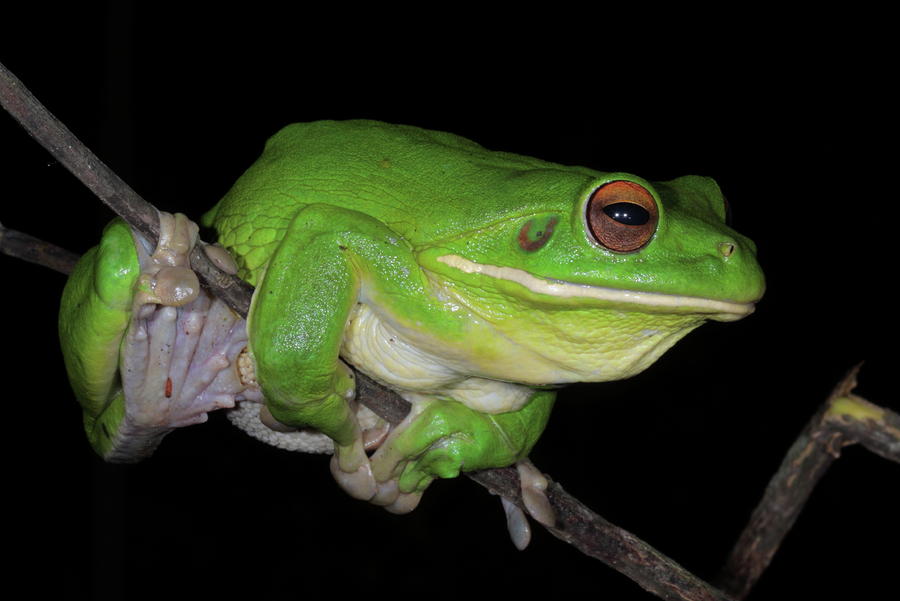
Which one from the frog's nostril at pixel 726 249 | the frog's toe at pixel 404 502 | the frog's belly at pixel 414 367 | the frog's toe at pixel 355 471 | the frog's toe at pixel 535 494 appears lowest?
the frog's toe at pixel 404 502

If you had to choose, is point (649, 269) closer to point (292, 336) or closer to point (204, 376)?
point (292, 336)

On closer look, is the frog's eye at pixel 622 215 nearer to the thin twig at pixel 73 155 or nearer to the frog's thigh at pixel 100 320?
the thin twig at pixel 73 155

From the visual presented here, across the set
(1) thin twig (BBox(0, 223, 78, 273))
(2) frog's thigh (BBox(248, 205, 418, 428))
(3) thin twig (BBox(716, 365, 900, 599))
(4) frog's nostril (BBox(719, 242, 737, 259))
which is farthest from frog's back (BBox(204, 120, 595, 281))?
(3) thin twig (BBox(716, 365, 900, 599))

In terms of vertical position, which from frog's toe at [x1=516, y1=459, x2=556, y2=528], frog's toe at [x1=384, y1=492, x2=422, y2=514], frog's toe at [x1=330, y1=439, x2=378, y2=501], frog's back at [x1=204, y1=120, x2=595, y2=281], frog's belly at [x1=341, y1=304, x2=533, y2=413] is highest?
frog's back at [x1=204, y1=120, x2=595, y2=281]

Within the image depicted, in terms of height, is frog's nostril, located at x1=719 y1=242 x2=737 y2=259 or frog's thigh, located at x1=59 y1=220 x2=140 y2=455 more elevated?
frog's nostril, located at x1=719 y1=242 x2=737 y2=259

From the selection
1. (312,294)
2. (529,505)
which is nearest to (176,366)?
(312,294)

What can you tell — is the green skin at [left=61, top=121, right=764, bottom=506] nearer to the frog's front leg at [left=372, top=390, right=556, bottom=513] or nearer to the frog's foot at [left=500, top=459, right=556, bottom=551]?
the frog's front leg at [left=372, top=390, right=556, bottom=513]

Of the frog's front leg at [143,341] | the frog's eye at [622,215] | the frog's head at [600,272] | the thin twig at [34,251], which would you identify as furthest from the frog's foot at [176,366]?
the frog's eye at [622,215]
